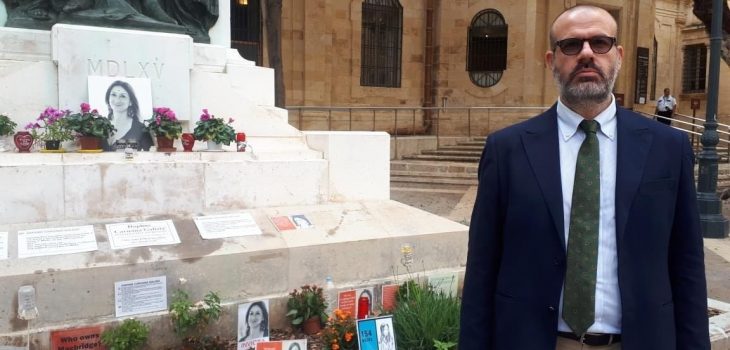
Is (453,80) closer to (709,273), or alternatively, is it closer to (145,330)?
(709,273)

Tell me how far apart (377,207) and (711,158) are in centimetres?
606

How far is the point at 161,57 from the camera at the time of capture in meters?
5.87

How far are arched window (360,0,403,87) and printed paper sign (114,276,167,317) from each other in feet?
49.9

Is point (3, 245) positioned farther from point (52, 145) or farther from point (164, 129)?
point (164, 129)

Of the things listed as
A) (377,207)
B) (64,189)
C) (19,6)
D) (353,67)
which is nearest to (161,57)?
(19,6)

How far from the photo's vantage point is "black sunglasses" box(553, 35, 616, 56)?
210cm

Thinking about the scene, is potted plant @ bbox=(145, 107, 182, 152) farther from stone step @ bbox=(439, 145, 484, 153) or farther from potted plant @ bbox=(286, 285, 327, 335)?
stone step @ bbox=(439, 145, 484, 153)

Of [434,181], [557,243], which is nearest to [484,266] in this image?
[557,243]

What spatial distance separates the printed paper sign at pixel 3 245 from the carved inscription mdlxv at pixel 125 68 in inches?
76.8

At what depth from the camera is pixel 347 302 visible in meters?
4.57

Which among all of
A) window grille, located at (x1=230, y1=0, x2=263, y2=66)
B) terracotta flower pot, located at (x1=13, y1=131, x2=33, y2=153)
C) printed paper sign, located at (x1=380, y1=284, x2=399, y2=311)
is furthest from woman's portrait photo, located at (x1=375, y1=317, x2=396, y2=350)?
window grille, located at (x1=230, y1=0, x2=263, y2=66)

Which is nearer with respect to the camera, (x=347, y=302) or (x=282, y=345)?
(x=282, y=345)

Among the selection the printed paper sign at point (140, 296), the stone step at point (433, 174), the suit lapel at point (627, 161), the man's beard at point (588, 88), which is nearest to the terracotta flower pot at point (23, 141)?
the printed paper sign at point (140, 296)

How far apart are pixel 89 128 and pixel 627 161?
4.17 meters
